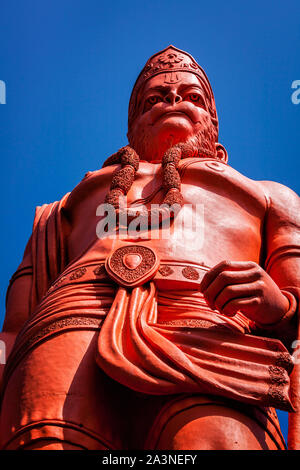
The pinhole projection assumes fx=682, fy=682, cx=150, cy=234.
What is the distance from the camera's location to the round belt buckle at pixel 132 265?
4.71 metres

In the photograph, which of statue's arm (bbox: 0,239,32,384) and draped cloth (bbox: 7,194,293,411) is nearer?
draped cloth (bbox: 7,194,293,411)

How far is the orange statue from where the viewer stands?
13.0ft

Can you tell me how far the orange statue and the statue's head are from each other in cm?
45

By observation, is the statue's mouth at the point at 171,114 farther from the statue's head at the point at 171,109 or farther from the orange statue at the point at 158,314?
the orange statue at the point at 158,314

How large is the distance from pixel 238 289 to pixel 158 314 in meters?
0.71

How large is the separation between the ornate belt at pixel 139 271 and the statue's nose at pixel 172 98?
267 cm

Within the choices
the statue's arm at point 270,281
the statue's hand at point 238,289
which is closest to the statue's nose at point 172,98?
the statue's arm at point 270,281

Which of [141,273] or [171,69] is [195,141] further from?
[141,273]

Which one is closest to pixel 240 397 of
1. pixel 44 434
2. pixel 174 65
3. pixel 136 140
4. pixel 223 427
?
pixel 223 427

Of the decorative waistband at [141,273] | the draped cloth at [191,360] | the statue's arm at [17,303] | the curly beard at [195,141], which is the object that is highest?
the curly beard at [195,141]

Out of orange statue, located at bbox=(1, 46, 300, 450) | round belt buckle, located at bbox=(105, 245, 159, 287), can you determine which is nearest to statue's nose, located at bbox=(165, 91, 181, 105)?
orange statue, located at bbox=(1, 46, 300, 450)

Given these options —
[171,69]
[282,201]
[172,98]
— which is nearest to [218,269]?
[282,201]

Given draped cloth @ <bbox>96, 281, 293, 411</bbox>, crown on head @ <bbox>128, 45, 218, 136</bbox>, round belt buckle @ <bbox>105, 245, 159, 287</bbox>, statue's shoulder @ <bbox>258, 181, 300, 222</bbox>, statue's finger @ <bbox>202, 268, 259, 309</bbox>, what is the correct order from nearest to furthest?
1. draped cloth @ <bbox>96, 281, 293, 411</bbox>
2. statue's finger @ <bbox>202, 268, 259, 309</bbox>
3. round belt buckle @ <bbox>105, 245, 159, 287</bbox>
4. statue's shoulder @ <bbox>258, 181, 300, 222</bbox>
5. crown on head @ <bbox>128, 45, 218, 136</bbox>

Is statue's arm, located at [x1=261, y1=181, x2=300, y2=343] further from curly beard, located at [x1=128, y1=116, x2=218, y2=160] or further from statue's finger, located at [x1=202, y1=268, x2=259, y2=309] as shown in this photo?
curly beard, located at [x1=128, y1=116, x2=218, y2=160]
